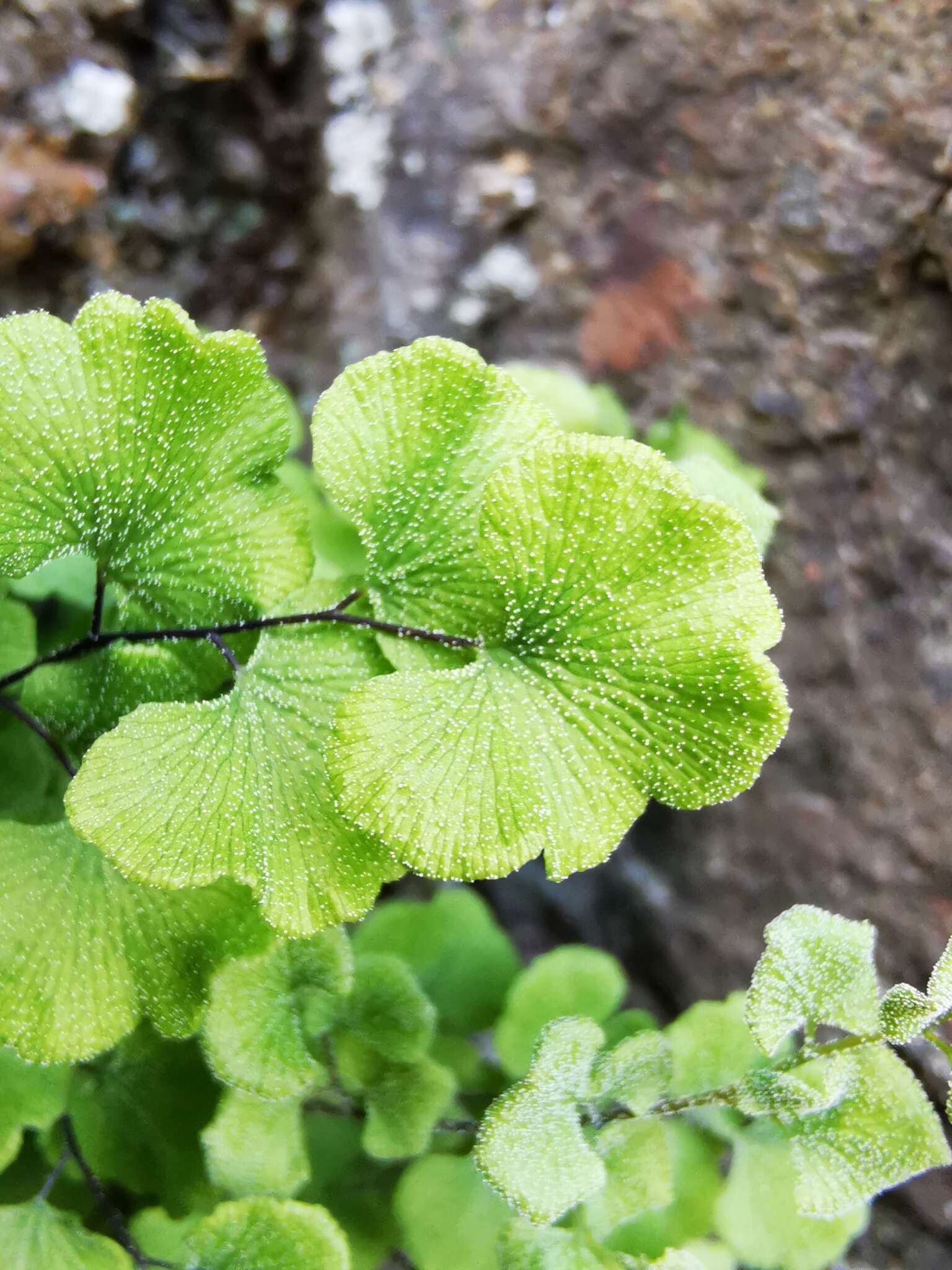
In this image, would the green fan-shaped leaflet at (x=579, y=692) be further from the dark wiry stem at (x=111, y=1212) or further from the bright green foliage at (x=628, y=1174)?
the dark wiry stem at (x=111, y=1212)

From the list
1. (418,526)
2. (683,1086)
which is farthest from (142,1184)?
(418,526)

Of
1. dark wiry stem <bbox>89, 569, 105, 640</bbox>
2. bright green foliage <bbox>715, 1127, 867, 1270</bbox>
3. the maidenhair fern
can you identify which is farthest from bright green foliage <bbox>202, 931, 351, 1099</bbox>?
bright green foliage <bbox>715, 1127, 867, 1270</bbox>

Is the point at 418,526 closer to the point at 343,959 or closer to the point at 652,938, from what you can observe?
the point at 343,959

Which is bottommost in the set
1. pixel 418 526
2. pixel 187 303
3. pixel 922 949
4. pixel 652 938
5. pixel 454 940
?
pixel 652 938

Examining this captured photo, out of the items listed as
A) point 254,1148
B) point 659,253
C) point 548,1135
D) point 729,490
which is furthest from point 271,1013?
point 659,253

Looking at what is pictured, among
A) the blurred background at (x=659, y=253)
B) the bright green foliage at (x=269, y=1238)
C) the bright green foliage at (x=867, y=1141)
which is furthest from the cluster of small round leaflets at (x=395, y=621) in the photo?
the blurred background at (x=659, y=253)

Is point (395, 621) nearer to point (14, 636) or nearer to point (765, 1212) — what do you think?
point (14, 636)
